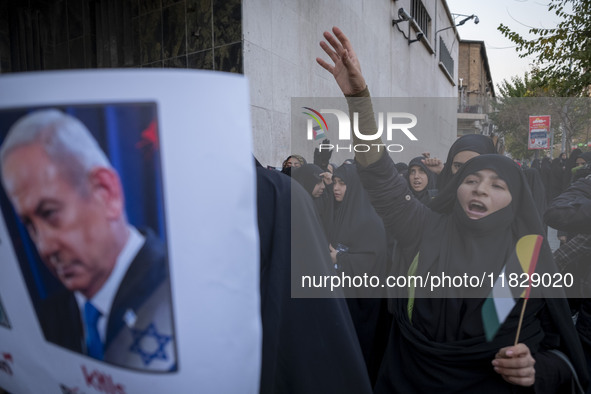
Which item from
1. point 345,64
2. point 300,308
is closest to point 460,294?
point 300,308

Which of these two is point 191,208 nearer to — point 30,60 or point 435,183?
point 435,183

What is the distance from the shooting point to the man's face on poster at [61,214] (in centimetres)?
61

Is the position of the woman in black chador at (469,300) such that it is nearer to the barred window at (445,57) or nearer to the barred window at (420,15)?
the barred window at (420,15)

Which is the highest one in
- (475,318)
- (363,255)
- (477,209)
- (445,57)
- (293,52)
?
(445,57)

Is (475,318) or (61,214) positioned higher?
(61,214)

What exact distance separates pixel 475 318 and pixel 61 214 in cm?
138

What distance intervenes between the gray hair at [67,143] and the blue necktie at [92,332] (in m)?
0.19

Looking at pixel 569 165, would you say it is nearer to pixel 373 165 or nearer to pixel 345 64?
pixel 373 165

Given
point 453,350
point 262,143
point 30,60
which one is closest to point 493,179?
point 453,350

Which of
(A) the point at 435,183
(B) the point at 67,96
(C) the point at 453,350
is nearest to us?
(B) the point at 67,96

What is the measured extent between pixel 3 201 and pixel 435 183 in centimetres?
413

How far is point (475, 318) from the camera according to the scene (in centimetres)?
157

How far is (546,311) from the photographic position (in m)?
1.60

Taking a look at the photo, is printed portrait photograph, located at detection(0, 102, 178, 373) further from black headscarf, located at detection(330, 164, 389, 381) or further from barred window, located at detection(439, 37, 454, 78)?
barred window, located at detection(439, 37, 454, 78)
